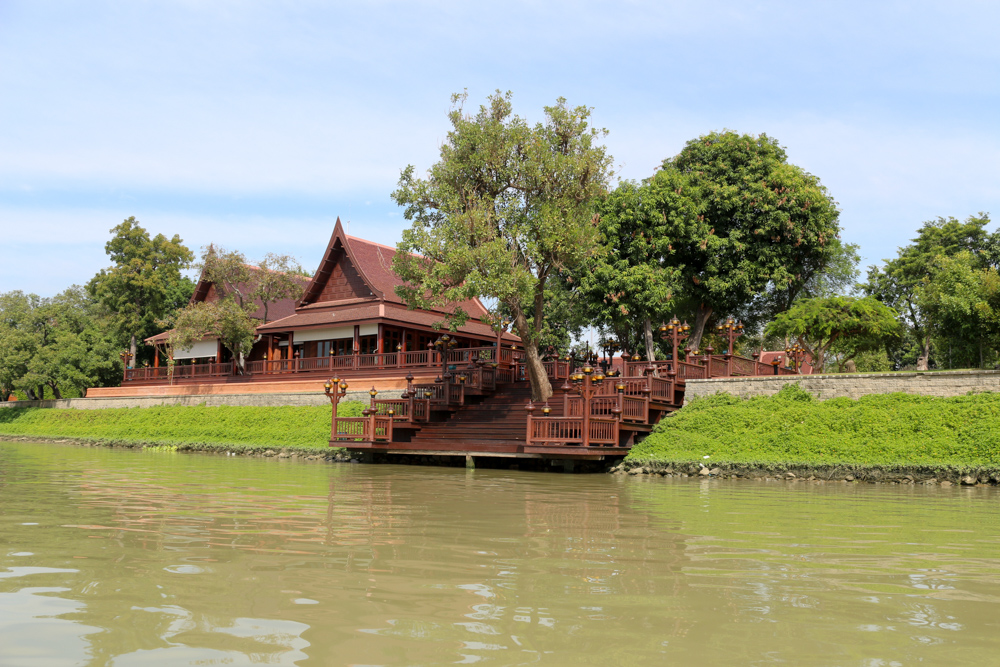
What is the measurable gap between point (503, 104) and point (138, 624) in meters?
20.0

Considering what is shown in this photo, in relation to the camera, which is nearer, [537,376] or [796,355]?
[537,376]

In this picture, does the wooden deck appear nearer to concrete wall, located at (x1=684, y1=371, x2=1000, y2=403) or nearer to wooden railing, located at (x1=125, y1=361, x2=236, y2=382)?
concrete wall, located at (x1=684, y1=371, x2=1000, y2=403)

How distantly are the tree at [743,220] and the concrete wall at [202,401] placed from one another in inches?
504

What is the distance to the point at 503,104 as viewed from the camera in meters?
Result: 22.6

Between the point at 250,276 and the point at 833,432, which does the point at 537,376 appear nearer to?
the point at 833,432

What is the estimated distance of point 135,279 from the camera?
136 feet

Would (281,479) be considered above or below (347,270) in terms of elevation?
below

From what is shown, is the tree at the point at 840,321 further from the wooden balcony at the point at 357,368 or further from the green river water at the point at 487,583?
the green river water at the point at 487,583

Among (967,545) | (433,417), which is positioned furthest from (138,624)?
(433,417)

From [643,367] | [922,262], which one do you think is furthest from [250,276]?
[922,262]

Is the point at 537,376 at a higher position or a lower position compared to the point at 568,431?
higher

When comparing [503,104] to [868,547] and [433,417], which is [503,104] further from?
[868,547]

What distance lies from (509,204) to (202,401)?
19029 millimetres

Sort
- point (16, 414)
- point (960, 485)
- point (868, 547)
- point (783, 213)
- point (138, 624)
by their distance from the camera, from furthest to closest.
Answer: point (16, 414), point (783, 213), point (960, 485), point (868, 547), point (138, 624)
